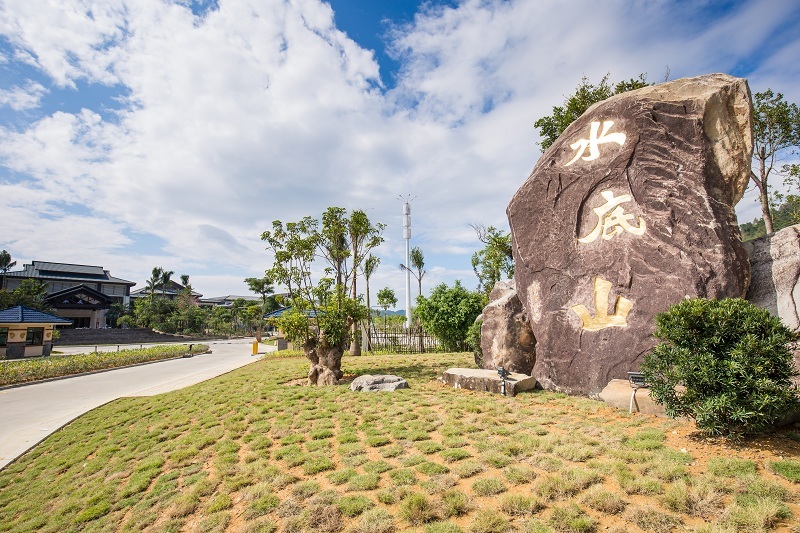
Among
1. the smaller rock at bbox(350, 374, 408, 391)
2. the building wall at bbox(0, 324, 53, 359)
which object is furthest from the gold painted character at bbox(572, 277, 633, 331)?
the building wall at bbox(0, 324, 53, 359)

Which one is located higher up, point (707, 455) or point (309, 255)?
point (309, 255)

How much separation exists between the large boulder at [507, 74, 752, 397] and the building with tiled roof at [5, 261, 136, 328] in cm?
4534

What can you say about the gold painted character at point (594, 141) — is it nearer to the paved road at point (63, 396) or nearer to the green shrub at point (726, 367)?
the green shrub at point (726, 367)

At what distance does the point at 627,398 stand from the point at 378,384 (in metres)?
5.44

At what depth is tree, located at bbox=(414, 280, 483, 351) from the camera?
18025 millimetres

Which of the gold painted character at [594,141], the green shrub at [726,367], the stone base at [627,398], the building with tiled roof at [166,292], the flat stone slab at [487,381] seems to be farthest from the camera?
the building with tiled roof at [166,292]

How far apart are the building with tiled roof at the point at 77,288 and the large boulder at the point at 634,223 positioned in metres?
45.3

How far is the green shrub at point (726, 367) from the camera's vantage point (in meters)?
3.91

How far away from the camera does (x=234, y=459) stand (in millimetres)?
5434

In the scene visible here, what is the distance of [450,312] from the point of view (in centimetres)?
1820

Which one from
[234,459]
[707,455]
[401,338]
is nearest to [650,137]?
[707,455]

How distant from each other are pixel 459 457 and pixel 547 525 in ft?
5.25

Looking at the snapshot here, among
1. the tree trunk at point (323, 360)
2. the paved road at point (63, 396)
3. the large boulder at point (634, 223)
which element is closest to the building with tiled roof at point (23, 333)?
the paved road at point (63, 396)

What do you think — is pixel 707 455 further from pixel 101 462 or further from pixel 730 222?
pixel 101 462
